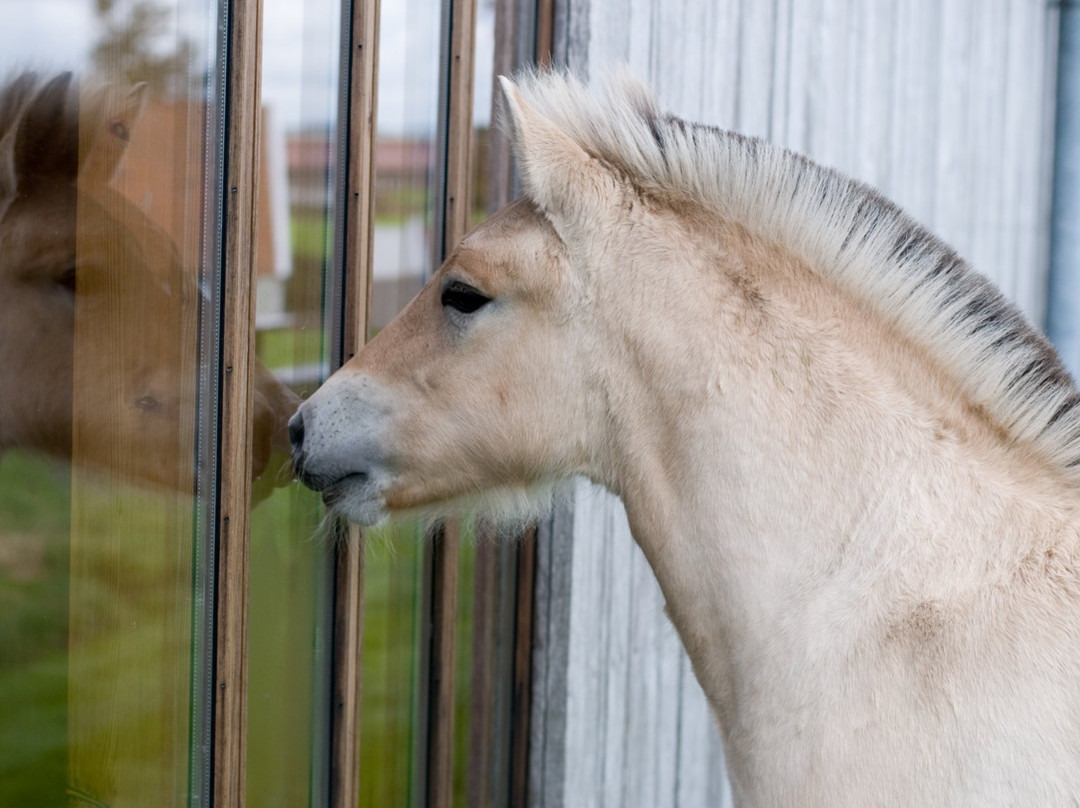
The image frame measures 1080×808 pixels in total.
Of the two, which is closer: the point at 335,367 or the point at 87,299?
the point at 87,299

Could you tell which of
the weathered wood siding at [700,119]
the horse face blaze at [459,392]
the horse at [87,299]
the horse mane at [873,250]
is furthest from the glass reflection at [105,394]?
the weathered wood siding at [700,119]

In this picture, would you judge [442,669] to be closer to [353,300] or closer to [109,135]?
[353,300]

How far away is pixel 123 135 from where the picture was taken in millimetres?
2377

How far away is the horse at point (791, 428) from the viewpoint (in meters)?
1.82

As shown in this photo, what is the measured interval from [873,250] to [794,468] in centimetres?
46

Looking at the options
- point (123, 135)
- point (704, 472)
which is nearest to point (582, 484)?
point (704, 472)

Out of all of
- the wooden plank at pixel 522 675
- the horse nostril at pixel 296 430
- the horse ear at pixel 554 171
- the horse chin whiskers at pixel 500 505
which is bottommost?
the wooden plank at pixel 522 675

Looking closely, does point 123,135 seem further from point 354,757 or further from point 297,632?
point 354,757

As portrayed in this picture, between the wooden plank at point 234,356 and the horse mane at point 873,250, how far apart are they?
2.84 feet

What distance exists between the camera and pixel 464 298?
226 centimetres

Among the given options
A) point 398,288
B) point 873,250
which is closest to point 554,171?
point 873,250

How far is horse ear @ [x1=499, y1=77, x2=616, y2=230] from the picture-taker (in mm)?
2105

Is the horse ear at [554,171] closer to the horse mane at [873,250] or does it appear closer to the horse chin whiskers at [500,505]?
the horse mane at [873,250]

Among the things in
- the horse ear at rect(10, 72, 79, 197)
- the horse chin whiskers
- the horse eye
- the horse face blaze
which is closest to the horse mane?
the horse face blaze
